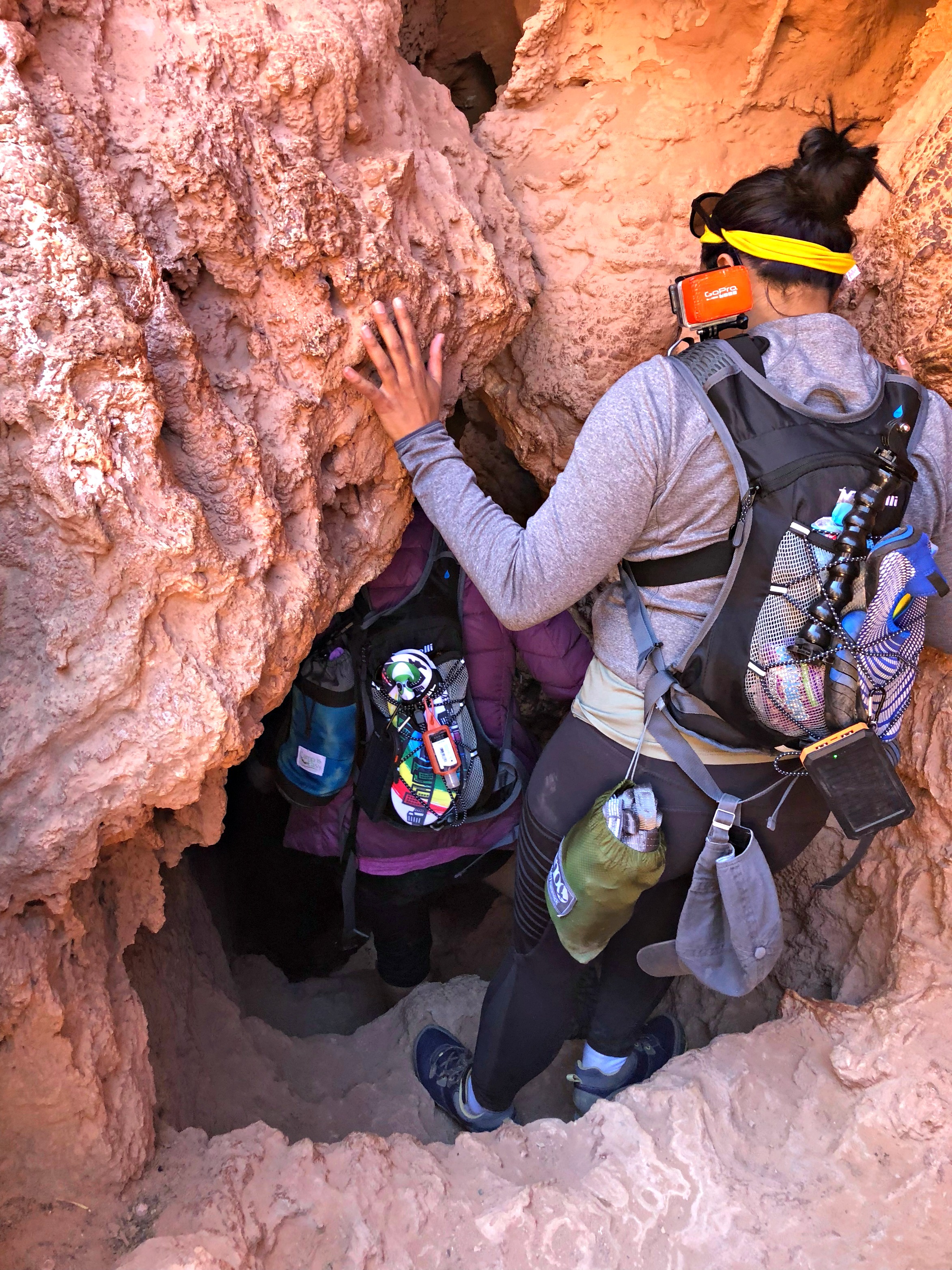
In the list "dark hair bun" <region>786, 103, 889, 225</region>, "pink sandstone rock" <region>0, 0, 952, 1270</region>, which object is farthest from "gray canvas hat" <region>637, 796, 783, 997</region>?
"dark hair bun" <region>786, 103, 889, 225</region>

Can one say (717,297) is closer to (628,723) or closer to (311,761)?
(628,723)

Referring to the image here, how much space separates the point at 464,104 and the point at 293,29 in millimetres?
1733

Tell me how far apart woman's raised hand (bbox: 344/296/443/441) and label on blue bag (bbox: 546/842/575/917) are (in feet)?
2.96

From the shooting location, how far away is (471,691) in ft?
7.73

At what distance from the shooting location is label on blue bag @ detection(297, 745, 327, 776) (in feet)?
7.61

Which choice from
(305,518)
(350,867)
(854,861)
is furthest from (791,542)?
(350,867)

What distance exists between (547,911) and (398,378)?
117 cm

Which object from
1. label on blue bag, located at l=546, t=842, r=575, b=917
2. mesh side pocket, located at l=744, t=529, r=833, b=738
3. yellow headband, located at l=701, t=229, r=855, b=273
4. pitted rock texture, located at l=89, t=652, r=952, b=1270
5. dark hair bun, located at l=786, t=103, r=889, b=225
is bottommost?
pitted rock texture, located at l=89, t=652, r=952, b=1270

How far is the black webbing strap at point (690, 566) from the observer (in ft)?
4.97

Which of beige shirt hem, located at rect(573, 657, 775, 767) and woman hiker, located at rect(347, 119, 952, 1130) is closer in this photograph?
woman hiker, located at rect(347, 119, 952, 1130)

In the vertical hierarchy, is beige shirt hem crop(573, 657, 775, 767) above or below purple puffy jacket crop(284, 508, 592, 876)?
above

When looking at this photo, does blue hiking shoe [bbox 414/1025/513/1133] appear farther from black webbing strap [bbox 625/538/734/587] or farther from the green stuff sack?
black webbing strap [bbox 625/538/734/587]

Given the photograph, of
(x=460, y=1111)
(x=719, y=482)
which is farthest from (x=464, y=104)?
(x=460, y=1111)

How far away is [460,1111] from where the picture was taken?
2.27 metres
